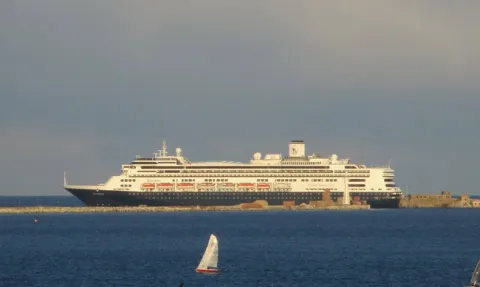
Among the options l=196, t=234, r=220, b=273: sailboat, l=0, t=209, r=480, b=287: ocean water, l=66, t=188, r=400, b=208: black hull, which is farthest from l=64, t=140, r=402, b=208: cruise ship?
l=196, t=234, r=220, b=273: sailboat

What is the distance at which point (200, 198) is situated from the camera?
173 metres

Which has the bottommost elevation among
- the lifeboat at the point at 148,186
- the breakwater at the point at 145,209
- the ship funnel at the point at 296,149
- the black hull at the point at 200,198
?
the breakwater at the point at 145,209

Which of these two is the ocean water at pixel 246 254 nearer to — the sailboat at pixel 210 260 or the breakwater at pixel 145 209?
the sailboat at pixel 210 260

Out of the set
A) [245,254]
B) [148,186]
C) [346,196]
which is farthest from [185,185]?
[245,254]

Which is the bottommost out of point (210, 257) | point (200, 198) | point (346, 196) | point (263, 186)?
point (210, 257)

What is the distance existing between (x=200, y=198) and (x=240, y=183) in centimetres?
671

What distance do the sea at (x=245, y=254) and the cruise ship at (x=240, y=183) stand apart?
3372 centimetres

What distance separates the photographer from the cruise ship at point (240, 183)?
557ft

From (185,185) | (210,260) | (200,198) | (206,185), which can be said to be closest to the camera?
(210,260)

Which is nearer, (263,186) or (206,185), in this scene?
(206,185)

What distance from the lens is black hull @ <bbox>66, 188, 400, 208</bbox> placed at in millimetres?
169375

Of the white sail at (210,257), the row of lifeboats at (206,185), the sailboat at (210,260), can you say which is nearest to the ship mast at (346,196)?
the row of lifeboats at (206,185)

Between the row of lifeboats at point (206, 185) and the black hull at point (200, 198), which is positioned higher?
the row of lifeboats at point (206, 185)

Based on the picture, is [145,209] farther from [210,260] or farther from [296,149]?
[210,260]
